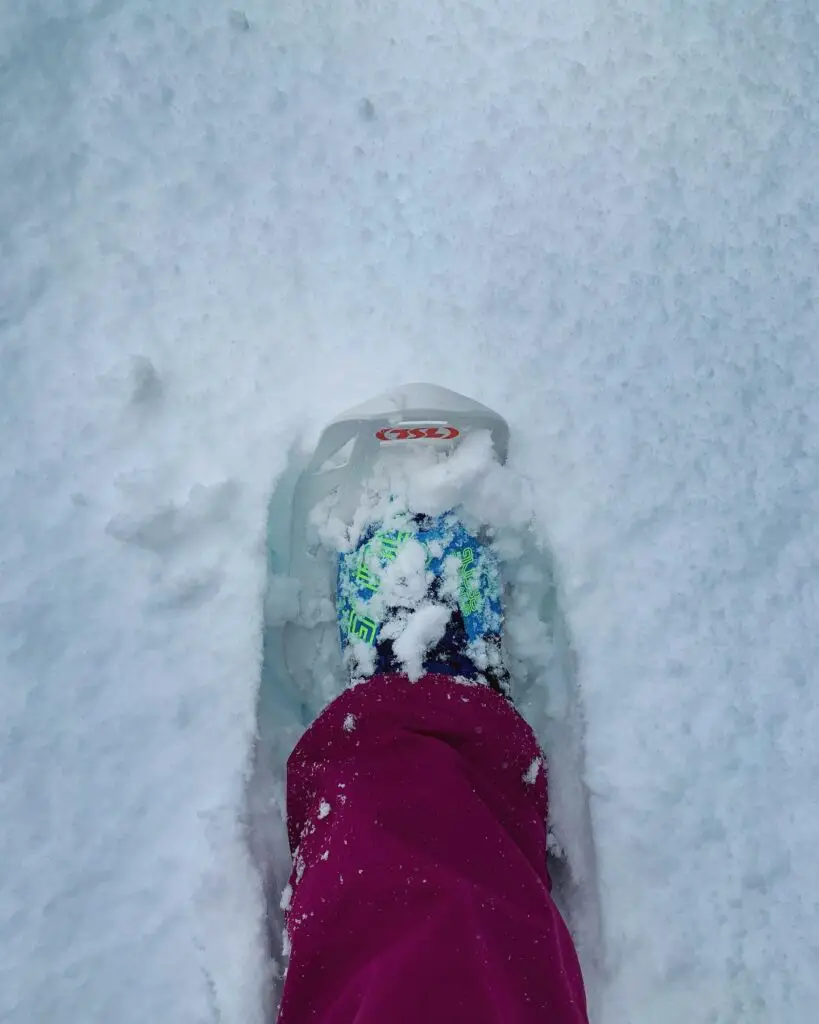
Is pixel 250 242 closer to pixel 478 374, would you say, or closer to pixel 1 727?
pixel 478 374

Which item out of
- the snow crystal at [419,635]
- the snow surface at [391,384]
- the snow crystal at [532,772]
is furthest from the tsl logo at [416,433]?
the snow crystal at [532,772]

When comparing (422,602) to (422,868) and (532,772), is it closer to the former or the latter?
(532,772)

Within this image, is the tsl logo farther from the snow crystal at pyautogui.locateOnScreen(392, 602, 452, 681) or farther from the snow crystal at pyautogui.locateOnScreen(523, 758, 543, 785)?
the snow crystal at pyautogui.locateOnScreen(523, 758, 543, 785)

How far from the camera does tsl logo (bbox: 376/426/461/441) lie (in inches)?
35.5

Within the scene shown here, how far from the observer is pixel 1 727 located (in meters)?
0.84

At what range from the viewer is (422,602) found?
94cm

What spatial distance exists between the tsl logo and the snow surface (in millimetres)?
65

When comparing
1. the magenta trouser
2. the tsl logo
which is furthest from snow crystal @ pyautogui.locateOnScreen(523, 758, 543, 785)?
the tsl logo

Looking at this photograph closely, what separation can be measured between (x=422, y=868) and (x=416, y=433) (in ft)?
1.49

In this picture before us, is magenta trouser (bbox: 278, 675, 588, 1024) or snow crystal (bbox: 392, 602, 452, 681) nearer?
magenta trouser (bbox: 278, 675, 588, 1024)

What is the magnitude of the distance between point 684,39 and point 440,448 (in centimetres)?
66

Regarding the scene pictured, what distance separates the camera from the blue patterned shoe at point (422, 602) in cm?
91

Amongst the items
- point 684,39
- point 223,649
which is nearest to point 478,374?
point 223,649

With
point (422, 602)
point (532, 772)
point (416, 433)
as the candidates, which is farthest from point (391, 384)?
point (532, 772)
